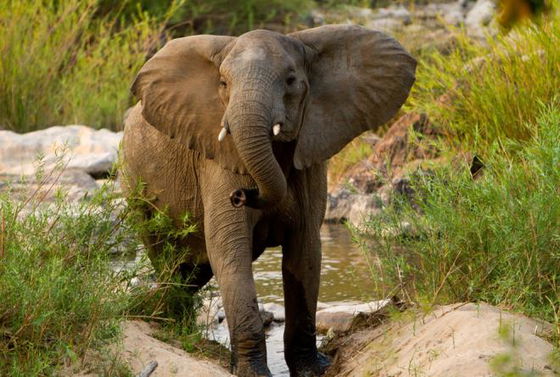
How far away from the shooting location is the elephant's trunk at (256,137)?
5.86 meters

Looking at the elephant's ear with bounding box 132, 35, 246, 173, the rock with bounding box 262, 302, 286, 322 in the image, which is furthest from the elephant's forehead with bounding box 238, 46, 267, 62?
the rock with bounding box 262, 302, 286, 322

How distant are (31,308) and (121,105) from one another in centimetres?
999

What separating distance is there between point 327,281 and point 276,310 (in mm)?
1073

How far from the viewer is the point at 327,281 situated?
958cm

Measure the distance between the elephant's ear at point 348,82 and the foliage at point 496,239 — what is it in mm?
525

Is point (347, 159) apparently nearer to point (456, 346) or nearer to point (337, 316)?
point (337, 316)

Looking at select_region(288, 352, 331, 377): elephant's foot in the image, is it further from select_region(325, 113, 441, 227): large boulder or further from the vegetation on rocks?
select_region(325, 113, 441, 227): large boulder

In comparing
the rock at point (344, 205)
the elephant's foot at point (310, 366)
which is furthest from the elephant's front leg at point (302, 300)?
the rock at point (344, 205)

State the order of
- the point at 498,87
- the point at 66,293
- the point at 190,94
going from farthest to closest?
the point at 498,87, the point at 190,94, the point at 66,293

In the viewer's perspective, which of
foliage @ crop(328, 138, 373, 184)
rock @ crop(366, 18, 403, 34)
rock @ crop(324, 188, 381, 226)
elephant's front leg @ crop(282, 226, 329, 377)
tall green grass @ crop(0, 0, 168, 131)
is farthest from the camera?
rock @ crop(366, 18, 403, 34)

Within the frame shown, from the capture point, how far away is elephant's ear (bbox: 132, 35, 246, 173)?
21.5 feet

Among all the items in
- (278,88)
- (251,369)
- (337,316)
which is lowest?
(337,316)

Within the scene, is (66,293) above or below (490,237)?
below

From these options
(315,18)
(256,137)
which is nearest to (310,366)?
(256,137)
